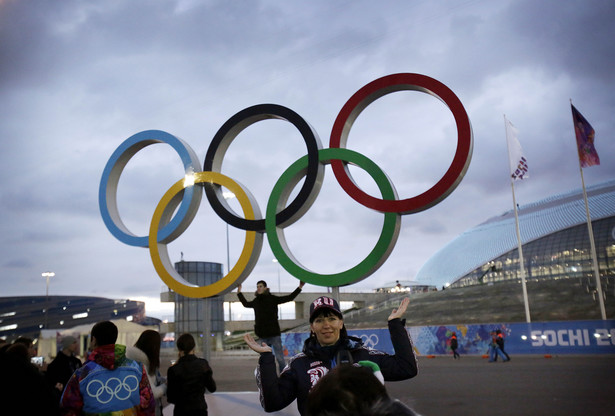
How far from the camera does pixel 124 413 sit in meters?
3.68

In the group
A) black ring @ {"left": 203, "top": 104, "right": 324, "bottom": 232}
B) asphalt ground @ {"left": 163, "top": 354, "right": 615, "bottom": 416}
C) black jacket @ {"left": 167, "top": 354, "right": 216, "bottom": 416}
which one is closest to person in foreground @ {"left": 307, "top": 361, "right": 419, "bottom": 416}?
black jacket @ {"left": 167, "top": 354, "right": 216, "bottom": 416}

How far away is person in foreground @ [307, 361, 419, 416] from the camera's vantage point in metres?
1.35

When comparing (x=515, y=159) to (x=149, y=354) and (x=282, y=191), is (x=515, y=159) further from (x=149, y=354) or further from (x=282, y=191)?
(x=149, y=354)

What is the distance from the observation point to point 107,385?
3658 mm

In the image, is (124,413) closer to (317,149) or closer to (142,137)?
(317,149)

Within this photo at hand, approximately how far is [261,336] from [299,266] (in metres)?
1.53

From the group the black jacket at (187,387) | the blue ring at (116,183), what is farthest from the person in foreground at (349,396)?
the blue ring at (116,183)

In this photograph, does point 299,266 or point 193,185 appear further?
point 193,185

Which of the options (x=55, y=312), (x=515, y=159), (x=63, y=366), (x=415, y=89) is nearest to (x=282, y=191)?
(x=415, y=89)

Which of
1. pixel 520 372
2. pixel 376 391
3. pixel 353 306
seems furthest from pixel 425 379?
pixel 353 306

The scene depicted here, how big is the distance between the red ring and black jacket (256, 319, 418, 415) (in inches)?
207

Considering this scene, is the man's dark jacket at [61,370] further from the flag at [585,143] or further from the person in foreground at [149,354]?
the flag at [585,143]

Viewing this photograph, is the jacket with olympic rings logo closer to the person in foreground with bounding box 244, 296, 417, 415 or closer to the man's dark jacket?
the person in foreground with bounding box 244, 296, 417, 415

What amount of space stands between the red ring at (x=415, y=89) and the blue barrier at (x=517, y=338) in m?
11.9
